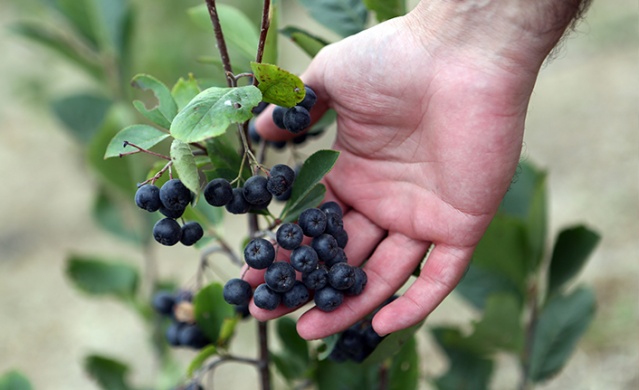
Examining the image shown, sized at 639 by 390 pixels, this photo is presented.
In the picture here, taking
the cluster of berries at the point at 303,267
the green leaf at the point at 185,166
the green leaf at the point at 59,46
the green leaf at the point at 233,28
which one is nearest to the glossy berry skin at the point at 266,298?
the cluster of berries at the point at 303,267

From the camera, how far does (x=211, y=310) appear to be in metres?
1.15

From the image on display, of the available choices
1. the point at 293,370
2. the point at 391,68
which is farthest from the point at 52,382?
the point at 391,68

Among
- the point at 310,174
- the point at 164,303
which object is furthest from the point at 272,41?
the point at 164,303

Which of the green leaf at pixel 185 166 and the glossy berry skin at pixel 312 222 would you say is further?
the glossy berry skin at pixel 312 222

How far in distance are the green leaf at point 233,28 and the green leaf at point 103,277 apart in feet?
2.26

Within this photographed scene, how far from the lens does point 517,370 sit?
86.2 inches

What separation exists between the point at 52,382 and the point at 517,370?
1841 mm

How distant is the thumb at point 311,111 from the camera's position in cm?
107

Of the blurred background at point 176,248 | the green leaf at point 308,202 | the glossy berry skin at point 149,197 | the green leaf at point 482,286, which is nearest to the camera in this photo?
the glossy berry skin at point 149,197

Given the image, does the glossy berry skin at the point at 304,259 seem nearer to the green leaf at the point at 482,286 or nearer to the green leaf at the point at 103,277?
the green leaf at the point at 482,286

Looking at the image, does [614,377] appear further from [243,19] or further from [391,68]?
[243,19]

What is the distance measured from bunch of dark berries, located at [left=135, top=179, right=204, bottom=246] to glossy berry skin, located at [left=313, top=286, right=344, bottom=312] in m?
0.23

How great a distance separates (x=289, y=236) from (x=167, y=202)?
0.18 m

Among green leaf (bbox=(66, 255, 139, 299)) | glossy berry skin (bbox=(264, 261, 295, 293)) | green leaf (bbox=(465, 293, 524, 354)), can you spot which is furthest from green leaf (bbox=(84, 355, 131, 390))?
green leaf (bbox=(465, 293, 524, 354))
